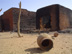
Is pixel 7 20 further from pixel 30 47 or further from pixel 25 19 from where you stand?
pixel 30 47

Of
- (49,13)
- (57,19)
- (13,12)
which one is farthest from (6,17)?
(57,19)

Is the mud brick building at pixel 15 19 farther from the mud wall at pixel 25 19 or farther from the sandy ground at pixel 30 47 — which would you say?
the sandy ground at pixel 30 47

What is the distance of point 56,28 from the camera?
439 inches

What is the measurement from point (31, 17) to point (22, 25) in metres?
2.74

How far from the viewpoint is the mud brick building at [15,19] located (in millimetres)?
15586

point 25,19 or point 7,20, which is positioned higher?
point 25,19

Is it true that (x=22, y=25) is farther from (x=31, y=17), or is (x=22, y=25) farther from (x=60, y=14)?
(x=60, y=14)

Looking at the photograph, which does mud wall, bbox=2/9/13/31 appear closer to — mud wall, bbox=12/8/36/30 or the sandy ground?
mud wall, bbox=12/8/36/30

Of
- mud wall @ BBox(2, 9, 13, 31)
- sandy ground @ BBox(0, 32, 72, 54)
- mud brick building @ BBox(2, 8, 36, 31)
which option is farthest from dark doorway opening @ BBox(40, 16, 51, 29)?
sandy ground @ BBox(0, 32, 72, 54)

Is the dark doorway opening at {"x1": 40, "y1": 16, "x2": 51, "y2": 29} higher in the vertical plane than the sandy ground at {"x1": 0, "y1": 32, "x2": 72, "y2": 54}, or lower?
higher

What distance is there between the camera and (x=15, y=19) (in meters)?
15.6

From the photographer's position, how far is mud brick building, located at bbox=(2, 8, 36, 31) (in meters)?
15.6

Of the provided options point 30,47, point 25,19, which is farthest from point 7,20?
point 30,47

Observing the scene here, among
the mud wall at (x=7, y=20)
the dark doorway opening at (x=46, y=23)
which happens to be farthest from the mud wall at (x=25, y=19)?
the dark doorway opening at (x=46, y=23)
